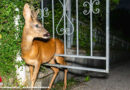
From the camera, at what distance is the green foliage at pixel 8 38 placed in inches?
114

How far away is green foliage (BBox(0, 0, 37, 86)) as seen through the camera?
2.89m

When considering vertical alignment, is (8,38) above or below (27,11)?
below

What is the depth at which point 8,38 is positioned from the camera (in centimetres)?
295

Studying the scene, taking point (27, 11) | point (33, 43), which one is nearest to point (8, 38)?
point (33, 43)

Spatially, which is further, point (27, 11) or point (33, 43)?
point (33, 43)

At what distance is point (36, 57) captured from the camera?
2.82 meters

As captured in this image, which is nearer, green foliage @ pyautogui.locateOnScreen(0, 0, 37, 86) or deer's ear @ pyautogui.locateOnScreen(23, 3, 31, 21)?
deer's ear @ pyautogui.locateOnScreen(23, 3, 31, 21)

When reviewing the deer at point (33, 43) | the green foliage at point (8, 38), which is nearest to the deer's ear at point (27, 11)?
the deer at point (33, 43)

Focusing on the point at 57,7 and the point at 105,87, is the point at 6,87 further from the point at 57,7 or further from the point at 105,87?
the point at 57,7

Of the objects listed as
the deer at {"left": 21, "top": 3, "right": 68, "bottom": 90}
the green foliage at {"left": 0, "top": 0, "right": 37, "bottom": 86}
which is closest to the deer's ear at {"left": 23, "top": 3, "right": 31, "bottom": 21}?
the deer at {"left": 21, "top": 3, "right": 68, "bottom": 90}

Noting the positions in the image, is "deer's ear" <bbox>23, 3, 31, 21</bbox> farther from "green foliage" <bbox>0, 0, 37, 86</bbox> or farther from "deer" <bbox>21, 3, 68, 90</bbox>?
"green foliage" <bbox>0, 0, 37, 86</bbox>

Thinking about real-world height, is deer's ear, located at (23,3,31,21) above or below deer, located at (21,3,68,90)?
above

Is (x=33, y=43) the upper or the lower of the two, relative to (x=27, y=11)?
lower

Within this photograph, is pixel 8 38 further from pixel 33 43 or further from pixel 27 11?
pixel 27 11
